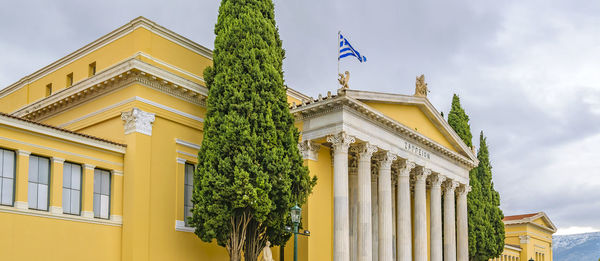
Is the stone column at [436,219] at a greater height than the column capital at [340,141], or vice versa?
the column capital at [340,141]

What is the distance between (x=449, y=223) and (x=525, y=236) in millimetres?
32566

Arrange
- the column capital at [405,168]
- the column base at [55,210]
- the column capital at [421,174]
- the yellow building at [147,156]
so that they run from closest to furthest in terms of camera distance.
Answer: the yellow building at [147,156] < the column base at [55,210] < the column capital at [405,168] < the column capital at [421,174]

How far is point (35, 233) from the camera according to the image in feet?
77.8

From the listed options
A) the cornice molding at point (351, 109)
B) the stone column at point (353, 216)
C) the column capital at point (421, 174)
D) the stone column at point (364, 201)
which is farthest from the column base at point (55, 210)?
the column capital at point (421, 174)

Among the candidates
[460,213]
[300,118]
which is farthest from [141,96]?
[460,213]

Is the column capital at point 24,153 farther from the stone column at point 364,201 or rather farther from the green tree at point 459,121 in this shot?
the green tree at point 459,121

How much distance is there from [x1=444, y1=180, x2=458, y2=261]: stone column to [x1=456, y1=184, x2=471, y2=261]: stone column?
63.5 inches

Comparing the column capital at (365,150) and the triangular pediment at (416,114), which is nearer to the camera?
the column capital at (365,150)

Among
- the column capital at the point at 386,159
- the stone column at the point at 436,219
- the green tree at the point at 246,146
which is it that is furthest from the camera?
the stone column at the point at 436,219

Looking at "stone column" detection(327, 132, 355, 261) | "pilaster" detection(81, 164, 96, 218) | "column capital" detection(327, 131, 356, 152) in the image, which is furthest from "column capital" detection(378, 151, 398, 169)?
"pilaster" detection(81, 164, 96, 218)

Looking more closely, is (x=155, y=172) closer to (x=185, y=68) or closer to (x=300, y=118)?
(x=185, y=68)

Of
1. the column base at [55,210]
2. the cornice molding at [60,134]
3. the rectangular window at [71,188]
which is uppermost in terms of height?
the cornice molding at [60,134]

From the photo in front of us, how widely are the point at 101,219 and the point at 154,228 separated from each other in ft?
7.04

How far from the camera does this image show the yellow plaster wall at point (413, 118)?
3466cm
